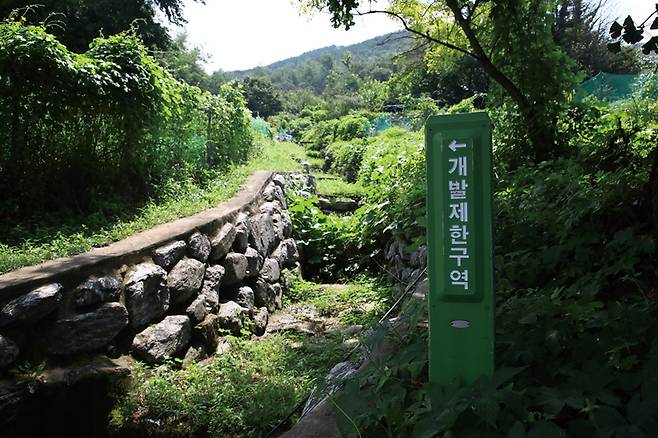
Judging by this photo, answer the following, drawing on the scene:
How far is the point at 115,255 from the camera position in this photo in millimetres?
3660

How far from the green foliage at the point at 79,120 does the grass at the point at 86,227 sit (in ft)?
0.68

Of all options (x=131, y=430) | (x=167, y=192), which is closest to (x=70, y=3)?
(x=167, y=192)

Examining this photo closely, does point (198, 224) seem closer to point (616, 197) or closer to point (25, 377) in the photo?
point (25, 377)

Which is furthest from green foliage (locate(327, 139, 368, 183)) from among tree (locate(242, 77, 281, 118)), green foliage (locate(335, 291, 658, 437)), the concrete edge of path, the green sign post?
tree (locate(242, 77, 281, 118))

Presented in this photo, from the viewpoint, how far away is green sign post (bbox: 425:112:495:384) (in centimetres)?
153

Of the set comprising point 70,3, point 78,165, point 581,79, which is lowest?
point 78,165

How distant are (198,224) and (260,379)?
1681mm

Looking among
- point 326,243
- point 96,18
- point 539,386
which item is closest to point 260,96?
point 96,18

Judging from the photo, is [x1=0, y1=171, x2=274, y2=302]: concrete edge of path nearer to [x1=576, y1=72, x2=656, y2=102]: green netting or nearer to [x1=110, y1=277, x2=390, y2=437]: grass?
[x1=110, y1=277, x2=390, y2=437]: grass

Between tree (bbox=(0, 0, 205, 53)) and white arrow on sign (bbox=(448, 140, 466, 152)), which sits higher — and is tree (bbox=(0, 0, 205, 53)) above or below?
above

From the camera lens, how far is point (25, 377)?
286 centimetres

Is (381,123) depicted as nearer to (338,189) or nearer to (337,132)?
(337,132)

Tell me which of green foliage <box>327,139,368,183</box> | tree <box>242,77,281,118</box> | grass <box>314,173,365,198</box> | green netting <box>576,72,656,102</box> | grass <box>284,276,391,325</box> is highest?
tree <box>242,77,281,118</box>

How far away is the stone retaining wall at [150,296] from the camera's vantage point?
9.96 feet
